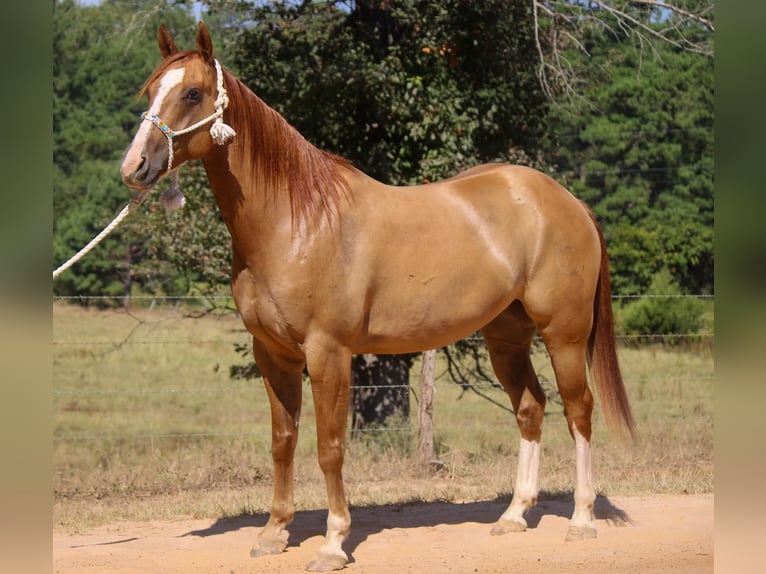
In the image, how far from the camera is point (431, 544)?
16.1 feet

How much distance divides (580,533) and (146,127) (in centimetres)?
323

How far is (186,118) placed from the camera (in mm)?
4082

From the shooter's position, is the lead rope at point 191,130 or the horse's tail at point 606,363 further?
the horse's tail at point 606,363

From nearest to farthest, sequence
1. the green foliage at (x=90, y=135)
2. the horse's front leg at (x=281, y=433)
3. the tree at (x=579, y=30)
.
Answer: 1. the horse's front leg at (x=281, y=433)
2. the tree at (x=579, y=30)
3. the green foliage at (x=90, y=135)

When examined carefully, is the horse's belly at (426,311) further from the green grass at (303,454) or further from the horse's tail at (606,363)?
the green grass at (303,454)

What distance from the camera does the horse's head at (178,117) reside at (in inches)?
154

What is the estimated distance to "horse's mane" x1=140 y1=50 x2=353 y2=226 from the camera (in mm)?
4320

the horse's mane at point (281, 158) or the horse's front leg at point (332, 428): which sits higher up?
the horse's mane at point (281, 158)

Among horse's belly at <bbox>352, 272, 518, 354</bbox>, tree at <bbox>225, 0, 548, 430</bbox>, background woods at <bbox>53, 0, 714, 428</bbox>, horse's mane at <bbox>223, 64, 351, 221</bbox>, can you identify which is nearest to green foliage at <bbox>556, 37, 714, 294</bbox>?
background woods at <bbox>53, 0, 714, 428</bbox>

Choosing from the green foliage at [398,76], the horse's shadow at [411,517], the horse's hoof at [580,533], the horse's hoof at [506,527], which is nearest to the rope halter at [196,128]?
the horse's shadow at [411,517]

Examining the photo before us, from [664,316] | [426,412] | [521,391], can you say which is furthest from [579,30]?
[664,316]

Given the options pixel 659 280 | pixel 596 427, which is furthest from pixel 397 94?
pixel 659 280

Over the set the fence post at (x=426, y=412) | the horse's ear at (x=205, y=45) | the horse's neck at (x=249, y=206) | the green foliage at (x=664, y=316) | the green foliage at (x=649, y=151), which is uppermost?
the green foliage at (x=649, y=151)

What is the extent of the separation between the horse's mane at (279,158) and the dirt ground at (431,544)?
5.94ft
